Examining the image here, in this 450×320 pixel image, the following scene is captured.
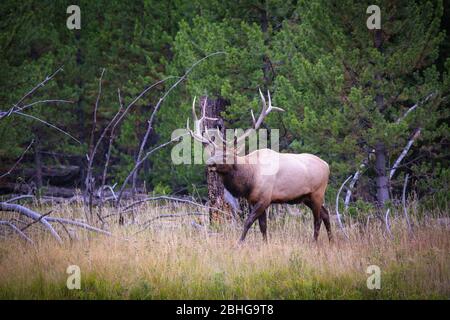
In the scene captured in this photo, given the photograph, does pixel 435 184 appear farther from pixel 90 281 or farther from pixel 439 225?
pixel 90 281

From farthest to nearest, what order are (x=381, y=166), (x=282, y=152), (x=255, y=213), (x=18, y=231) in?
(x=282, y=152), (x=381, y=166), (x=255, y=213), (x=18, y=231)

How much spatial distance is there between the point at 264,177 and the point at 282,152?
3.66 m

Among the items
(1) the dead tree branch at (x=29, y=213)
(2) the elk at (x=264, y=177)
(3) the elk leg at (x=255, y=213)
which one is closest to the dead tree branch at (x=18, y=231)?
(1) the dead tree branch at (x=29, y=213)

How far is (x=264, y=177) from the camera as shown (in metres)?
7.97

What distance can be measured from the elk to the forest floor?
0.51m

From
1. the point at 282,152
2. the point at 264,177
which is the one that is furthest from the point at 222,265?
the point at 282,152

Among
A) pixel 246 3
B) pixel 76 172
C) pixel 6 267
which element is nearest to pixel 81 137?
pixel 76 172

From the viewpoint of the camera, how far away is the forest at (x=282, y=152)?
6.22m

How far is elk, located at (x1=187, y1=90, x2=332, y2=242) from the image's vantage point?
779 cm

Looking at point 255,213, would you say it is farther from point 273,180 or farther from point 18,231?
point 18,231

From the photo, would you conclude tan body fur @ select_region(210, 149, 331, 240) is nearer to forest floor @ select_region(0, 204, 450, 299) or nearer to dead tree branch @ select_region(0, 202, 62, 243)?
forest floor @ select_region(0, 204, 450, 299)

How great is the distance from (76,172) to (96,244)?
1300 centimetres
